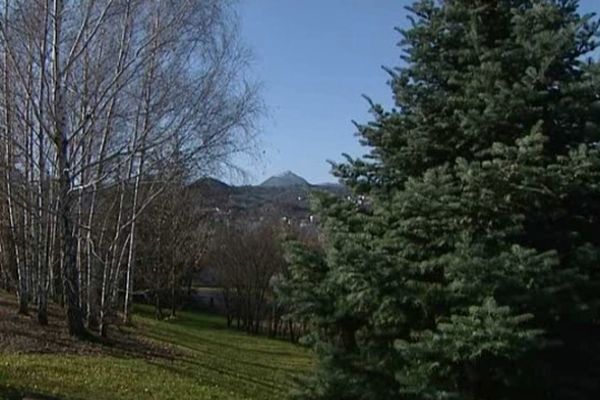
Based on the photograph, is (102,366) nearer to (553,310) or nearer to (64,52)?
(64,52)

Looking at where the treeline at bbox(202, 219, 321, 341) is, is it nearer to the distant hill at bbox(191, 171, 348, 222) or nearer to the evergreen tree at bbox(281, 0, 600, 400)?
the distant hill at bbox(191, 171, 348, 222)

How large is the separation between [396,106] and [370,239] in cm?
139

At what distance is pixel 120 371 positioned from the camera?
8992 mm

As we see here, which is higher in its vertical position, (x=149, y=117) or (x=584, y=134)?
(x=149, y=117)

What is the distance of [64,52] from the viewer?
10797 mm

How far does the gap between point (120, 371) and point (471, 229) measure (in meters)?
5.86

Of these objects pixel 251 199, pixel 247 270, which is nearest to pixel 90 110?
pixel 251 199

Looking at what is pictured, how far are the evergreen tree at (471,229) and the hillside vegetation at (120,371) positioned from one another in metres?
1.50

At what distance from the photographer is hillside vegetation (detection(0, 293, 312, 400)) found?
7.56 meters

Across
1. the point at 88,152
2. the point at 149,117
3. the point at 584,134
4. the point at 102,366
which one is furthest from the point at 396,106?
the point at 88,152

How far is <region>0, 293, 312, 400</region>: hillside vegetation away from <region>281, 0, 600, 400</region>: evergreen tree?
4.91ft

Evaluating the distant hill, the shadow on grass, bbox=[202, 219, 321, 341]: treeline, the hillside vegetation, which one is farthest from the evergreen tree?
bbox=[202, 219, 321, 341]: treeline

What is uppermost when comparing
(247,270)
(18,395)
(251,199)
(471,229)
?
(251,199)

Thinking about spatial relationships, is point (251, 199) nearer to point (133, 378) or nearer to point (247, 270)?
point (247, 270)
